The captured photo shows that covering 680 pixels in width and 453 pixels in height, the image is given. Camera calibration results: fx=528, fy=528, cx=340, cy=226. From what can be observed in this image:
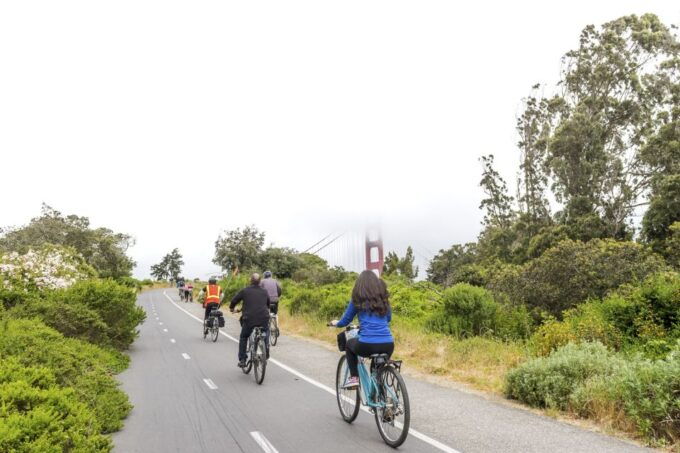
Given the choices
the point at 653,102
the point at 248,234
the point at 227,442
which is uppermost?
the point at 653,102

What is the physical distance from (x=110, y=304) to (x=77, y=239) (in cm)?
4971

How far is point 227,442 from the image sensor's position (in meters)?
6.33

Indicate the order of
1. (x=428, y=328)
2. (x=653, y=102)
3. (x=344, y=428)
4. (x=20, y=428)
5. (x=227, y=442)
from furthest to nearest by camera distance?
1. (x=653, y=102)
2. (x=428, y=328)
3. (x=344, y=428)
4. (x=227, y=442)
5. (x=20, y=428)

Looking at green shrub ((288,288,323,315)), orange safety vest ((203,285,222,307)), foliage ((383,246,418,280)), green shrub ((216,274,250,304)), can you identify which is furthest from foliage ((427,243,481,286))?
orange safety vest ((203,285,222,307))

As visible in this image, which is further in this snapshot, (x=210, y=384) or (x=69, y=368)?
(x=210, y=384)

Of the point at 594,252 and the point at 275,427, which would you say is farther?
the point at 594,252

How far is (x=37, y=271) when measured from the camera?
52.7ft

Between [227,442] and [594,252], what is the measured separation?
15922mm

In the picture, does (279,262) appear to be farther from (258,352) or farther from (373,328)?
(373,328)

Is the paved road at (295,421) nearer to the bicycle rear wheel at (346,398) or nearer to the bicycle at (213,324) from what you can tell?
the bicycle rear wheel at (346,398)

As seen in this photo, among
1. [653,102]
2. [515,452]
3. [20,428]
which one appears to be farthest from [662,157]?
[20,428]

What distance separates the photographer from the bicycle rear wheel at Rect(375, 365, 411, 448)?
5809 millimetres

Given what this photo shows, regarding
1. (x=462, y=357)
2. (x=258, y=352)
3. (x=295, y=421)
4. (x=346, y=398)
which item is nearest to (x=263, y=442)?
(x=295, y=421)

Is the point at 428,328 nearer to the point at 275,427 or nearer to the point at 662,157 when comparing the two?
the point at 275,427
